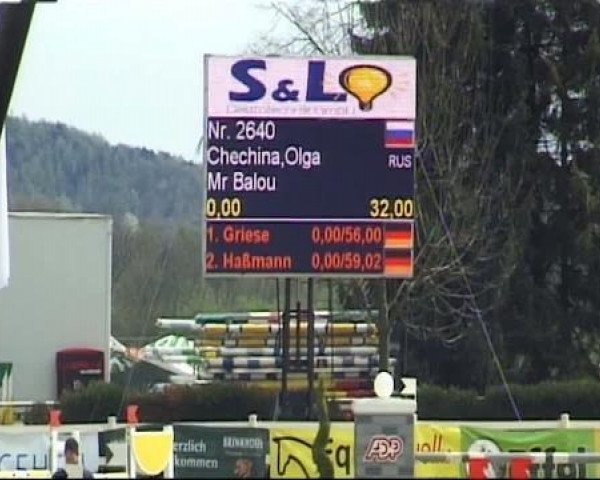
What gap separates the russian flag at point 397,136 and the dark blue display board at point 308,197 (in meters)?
0.01

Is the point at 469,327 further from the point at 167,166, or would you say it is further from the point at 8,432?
the point at 167,166

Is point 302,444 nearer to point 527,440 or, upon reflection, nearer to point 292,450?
point 292,450

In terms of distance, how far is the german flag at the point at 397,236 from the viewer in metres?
21.0

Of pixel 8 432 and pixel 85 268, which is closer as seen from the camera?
pixel 8 432

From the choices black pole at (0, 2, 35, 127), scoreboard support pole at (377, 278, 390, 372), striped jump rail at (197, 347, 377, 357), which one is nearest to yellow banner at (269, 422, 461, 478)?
scoreboard support pole at (377, 278, 390, 372)

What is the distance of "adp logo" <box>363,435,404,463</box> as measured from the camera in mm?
12560

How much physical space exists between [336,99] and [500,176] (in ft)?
48.5

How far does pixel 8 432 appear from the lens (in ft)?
69.2

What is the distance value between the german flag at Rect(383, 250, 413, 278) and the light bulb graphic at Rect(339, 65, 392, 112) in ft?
6.62

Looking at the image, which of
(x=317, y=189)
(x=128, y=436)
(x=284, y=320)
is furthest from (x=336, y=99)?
(x=128, y=436)

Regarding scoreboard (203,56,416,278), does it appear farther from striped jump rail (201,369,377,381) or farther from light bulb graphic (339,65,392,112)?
striped jump rail (201,369,377,381)

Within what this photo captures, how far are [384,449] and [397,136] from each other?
357 inches

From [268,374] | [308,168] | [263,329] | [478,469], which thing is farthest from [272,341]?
[478,469]

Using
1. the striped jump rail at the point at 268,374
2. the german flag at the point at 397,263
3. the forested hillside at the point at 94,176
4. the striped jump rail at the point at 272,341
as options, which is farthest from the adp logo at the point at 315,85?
the forested hillside at the point at 94,176
